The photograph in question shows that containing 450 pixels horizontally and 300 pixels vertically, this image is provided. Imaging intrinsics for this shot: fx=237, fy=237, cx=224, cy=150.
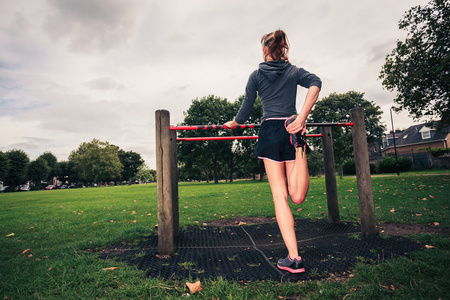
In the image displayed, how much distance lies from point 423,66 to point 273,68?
1492cm

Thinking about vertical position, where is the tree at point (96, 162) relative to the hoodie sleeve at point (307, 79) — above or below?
above

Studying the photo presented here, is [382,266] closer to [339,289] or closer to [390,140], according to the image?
[339,289]

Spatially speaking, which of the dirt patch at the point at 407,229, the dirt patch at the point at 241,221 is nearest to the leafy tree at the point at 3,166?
the dirt patch at the point at 241,221

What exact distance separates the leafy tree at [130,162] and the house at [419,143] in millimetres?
78272

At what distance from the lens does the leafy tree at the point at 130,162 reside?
8681 cm

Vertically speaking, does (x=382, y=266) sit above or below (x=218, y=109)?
below

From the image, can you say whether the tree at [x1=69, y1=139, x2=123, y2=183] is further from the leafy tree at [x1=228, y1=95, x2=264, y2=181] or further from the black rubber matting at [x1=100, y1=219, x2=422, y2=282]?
the black rubber matting at [x1=100, y1=219, x2=422, y2=282]

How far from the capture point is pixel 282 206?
2.29m

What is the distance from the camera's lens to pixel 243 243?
349 centimetres

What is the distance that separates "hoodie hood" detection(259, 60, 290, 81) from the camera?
236 cm

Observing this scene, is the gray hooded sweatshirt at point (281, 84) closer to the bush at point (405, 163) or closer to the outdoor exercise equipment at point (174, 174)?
the outdoor exercise equipment at point (174, 174)

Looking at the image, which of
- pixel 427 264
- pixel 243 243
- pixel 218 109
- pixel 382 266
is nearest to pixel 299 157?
pixel 382 266

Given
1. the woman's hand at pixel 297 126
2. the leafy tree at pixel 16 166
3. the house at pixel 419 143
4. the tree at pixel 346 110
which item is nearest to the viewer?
the woman's hand at pixel 297 126

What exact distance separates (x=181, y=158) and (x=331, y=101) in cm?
2386
